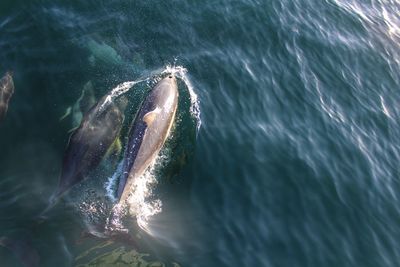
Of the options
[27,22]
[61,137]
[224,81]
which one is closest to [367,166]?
[224,81]

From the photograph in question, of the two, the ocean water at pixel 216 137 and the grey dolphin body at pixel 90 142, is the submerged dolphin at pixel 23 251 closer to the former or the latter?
the ocean water at pixel 216 137

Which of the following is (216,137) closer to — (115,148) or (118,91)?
(115,148)

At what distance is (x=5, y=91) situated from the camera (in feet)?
53.8

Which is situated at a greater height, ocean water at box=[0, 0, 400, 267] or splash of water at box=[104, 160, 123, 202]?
ocean water at box=[0, 0, 400, 267]

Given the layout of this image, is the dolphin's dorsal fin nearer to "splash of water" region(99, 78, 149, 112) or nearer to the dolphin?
"splash of water" region(99, 78, 149, 112)

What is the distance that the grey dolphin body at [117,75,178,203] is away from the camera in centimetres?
1529

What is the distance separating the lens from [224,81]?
2075 centimetres

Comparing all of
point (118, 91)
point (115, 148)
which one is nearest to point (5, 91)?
point (118, 91)

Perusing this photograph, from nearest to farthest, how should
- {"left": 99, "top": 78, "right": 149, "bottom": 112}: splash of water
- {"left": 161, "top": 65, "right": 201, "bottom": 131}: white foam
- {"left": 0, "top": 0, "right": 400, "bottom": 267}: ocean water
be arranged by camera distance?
{"left": 0, "top": 0, "right": 400, "bottom": 267}: ocean water < {"left": 99, "top": 78, "right": 149, "bottom": 112}: splash of water < {"left": 161, "top": 65, "right": 201, "bottom": 131}: white foam

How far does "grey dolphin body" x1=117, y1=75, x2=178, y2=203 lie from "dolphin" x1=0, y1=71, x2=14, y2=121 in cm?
428

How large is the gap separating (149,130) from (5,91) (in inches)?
202

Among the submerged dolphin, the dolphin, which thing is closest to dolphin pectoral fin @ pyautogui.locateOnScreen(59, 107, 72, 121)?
the dolphin

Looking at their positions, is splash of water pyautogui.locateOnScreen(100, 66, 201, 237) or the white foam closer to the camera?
splash of water pyautogui.locateOnScreen(100, 66, 201, 237)

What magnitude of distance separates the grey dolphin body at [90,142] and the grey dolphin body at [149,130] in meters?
0.74
